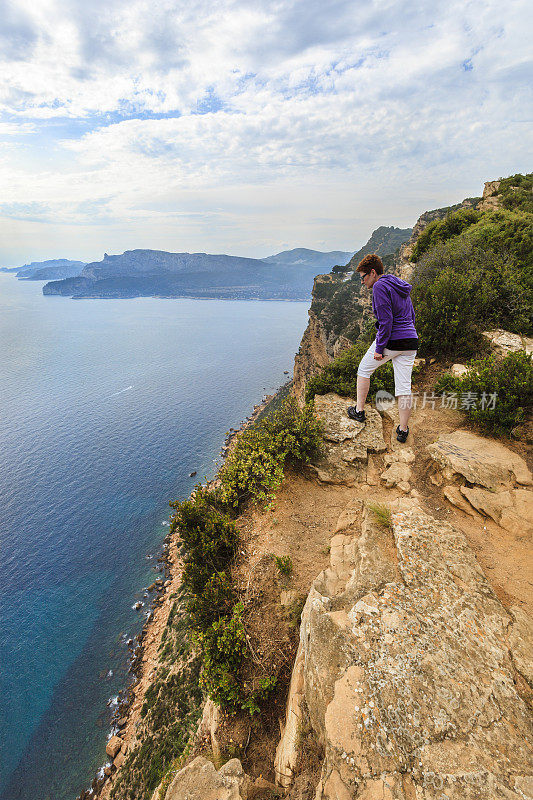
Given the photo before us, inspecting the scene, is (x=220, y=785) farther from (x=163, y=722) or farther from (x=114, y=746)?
(x=114, y=746)

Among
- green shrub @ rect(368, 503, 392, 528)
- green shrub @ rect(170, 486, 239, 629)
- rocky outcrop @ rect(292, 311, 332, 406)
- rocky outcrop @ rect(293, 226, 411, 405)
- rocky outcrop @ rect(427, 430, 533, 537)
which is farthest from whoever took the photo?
rocky outcrop @ rect(292, 311, 332, 406)

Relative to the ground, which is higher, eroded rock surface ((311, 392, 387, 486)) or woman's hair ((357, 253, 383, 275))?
woman's hair ((357, 253, 383, 275))

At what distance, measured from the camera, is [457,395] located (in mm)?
8102

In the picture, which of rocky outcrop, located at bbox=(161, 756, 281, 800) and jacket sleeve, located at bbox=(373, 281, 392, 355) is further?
jacket sleeve, located at bbox=(373, 281, 392, 355)

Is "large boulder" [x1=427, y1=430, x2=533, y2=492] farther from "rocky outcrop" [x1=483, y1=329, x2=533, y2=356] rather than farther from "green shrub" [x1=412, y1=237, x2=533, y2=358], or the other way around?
"green shrub" [x1=412, y1=237, x2=533, y2=358]

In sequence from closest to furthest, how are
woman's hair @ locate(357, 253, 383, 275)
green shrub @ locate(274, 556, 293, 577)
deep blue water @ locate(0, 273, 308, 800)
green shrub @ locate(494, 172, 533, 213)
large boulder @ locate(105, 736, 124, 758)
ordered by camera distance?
1. green shrub @ locate(274, 556, 293, 577)
2. woman's hair @ locate(357, 253, 383, 275)
3. large boulder @ locate(105, 736, 124, 758)
4. green shrub @ locate(494, 172, 533, 213)
5. deep blue water @ locate(0, 273, 308, 800)

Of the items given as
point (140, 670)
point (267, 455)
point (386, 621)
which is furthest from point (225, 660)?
point (140, 670)

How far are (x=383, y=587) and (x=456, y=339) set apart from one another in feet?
26.7

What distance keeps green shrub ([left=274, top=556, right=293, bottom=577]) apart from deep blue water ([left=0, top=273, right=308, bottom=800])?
89.7ft

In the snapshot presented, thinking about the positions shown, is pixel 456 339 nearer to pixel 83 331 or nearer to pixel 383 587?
pixel 383 587

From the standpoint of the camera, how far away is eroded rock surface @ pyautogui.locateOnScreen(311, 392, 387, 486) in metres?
7.50

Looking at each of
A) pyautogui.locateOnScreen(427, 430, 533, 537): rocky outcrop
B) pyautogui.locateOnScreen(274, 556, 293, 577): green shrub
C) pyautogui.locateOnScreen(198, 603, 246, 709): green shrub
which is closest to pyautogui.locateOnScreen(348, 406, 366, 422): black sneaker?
pyautogui.locateOnScreen(427, 430, 533, 537): rocky outcrop

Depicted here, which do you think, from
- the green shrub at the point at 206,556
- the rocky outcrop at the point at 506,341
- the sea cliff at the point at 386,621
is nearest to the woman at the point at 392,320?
the sea cliff at the point at 386,621

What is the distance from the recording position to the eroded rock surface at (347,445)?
750 centimetres
